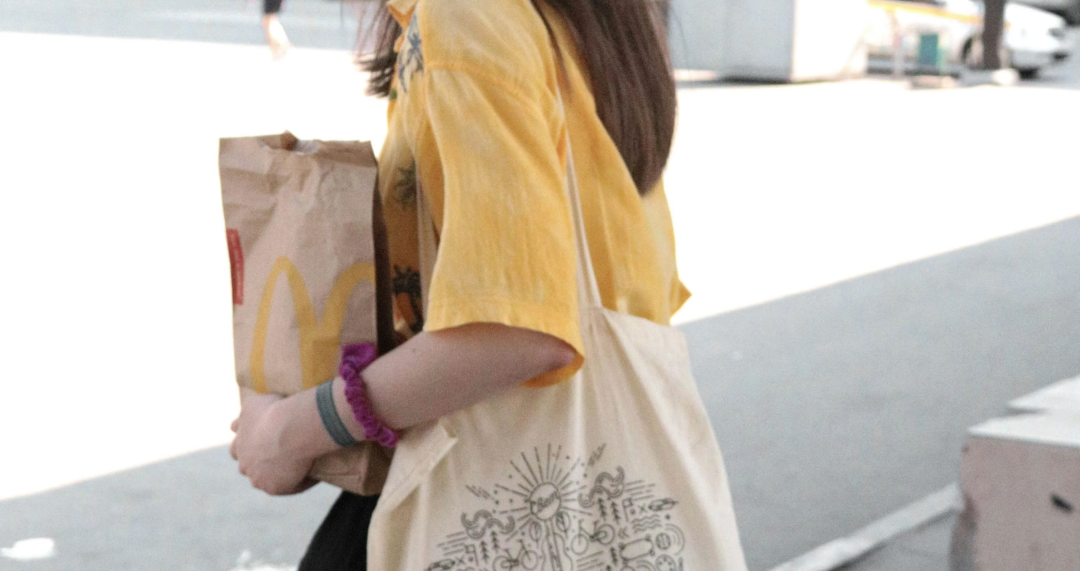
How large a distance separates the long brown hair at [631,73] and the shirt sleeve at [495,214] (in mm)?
168

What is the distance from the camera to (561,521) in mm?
1281

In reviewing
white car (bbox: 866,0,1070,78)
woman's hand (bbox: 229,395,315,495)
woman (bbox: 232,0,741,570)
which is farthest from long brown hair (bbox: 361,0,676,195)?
white car (bbox: 866,0,1070,78)

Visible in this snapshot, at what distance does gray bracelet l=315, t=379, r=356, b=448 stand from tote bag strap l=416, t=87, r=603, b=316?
0.46ft

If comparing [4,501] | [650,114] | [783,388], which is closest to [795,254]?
[783,388]

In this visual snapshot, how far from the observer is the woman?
117 centimetres

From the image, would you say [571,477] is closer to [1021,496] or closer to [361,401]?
[361,401]

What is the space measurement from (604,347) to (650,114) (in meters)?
0.30

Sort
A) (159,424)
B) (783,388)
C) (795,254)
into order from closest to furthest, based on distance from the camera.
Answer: (159,424), (783,388), (795,254)

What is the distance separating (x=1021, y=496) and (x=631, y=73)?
146cm

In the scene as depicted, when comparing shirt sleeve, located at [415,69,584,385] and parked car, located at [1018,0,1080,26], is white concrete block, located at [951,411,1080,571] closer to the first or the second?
shirt sleeve, located at [415,69,584,385]

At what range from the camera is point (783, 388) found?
16.0 feet

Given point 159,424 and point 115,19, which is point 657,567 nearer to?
point 159,424

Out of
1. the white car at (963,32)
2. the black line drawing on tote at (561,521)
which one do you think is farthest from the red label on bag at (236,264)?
the white car at (963,32)

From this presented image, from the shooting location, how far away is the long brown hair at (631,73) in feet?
4.37
